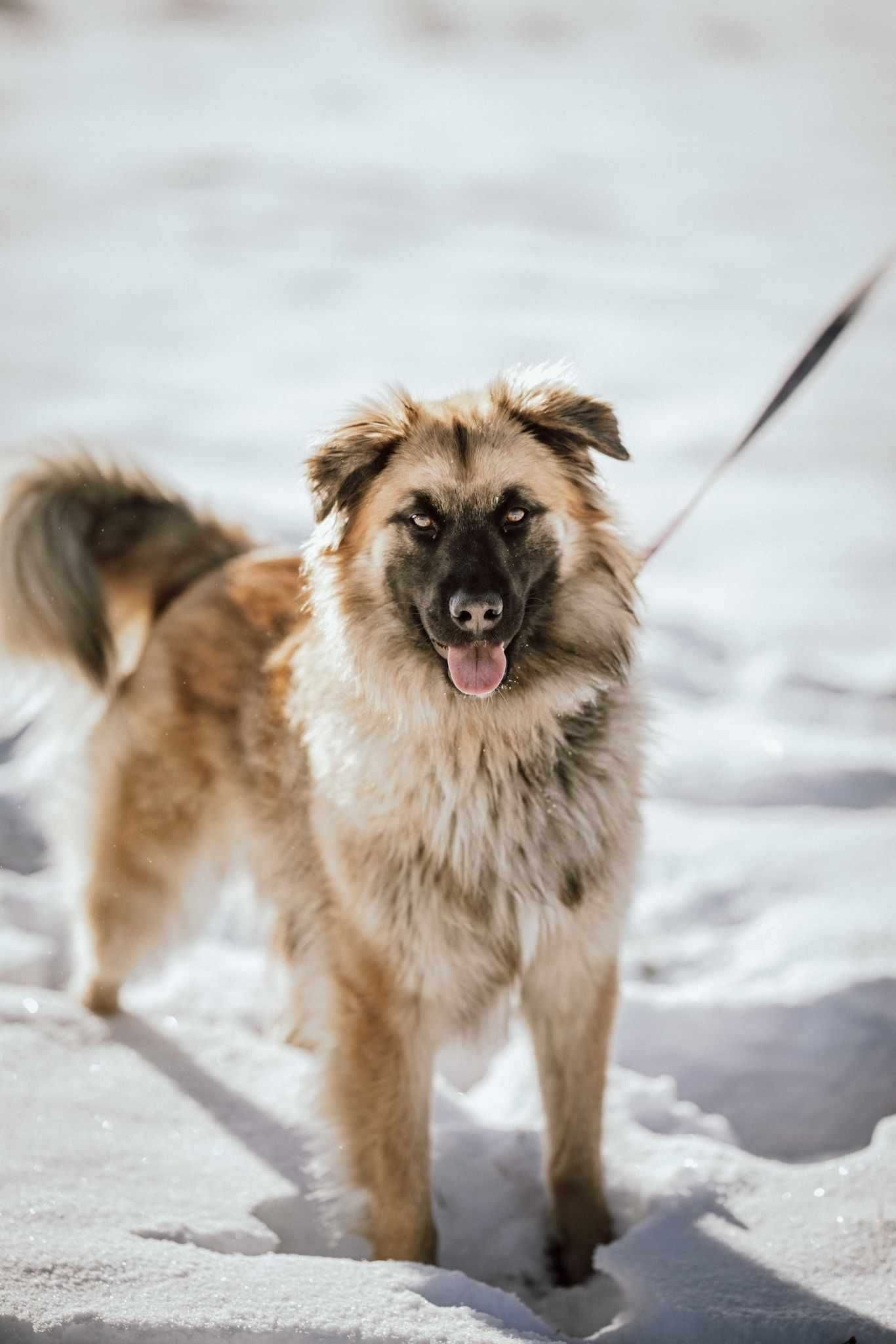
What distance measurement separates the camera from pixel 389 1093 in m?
2.36

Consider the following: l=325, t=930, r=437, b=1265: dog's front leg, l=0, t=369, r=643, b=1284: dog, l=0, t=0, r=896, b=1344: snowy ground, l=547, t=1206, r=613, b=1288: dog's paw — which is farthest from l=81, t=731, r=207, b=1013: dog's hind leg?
l=547, t=1206, r=613, b=1288: dog's paw

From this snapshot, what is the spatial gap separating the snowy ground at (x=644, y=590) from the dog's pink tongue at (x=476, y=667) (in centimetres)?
51

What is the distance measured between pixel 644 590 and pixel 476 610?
12.8 ft

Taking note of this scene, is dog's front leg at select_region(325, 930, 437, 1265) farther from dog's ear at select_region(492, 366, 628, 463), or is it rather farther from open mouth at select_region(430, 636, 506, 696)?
dog's ear at select_region(492, 366, 628, 463)

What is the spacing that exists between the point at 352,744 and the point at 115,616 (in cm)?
127

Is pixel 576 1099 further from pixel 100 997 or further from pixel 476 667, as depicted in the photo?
pixel 100 997

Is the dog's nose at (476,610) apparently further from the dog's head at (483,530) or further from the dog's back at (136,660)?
the dog's back at (136,660)

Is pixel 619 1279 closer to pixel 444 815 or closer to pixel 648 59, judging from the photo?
pixel 444 815

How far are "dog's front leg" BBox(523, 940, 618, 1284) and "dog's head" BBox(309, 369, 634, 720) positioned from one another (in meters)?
0.73

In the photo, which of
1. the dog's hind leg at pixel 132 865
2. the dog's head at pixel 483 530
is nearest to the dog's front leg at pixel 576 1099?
the dog's head at pixel 483 530

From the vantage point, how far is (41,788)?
13.6 feet

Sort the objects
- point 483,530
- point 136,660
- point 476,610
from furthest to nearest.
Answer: point 136,660 < point 483,530 < point 476,610

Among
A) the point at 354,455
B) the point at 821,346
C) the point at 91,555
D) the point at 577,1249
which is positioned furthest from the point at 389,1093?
the point at 821,346

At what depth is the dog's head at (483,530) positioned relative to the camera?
228 cm
